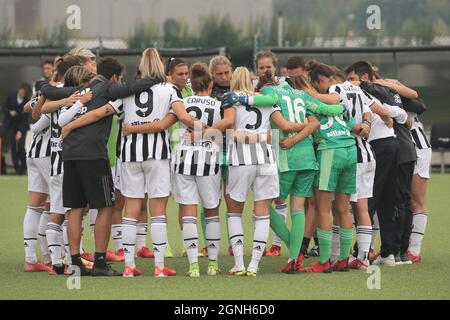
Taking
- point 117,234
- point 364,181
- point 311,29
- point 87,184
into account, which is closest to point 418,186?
point 364,181

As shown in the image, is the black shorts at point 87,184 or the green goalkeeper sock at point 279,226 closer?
the black shorts at point 87,184

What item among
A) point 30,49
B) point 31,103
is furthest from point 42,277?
point 30,49

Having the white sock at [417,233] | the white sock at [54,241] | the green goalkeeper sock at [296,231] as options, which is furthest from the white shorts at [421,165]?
the white sock at [54,241]

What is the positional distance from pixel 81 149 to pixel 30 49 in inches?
654

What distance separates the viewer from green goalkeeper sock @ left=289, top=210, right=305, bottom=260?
10.9 meters

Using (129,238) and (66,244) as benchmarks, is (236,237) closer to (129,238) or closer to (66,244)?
(129,238)

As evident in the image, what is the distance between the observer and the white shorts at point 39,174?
1127 centimetres

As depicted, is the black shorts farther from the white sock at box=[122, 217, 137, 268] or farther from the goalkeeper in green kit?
the goalkeeper in green kit

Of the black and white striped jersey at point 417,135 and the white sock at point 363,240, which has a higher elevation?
the black and white striped jersey at point 417,135

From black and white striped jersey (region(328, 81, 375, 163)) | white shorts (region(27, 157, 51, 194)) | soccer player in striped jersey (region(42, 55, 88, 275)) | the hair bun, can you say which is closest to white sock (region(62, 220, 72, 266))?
soccer player in striped jersey (region(42, 55, 88, 275))

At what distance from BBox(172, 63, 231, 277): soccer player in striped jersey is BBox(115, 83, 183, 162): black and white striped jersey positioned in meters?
0.22

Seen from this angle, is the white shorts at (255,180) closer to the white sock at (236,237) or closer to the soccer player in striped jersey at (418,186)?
the white sock at (236,237)

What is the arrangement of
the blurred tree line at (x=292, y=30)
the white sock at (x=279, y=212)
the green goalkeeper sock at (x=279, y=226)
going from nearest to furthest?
1. the green goalkeeper sock at (x=279, y=226)
2. the white sock at (x=279, y=212)
3. the blurred tree line at (x=292, y=30)
